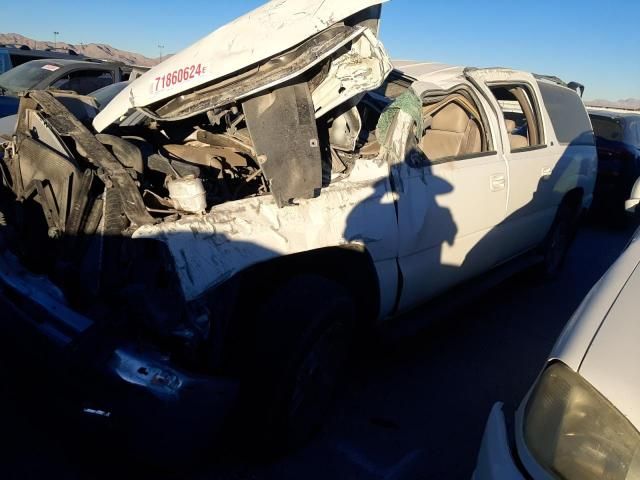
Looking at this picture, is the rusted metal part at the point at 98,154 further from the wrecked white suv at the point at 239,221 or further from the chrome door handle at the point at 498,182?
the chrome door handle at the point at 498,182

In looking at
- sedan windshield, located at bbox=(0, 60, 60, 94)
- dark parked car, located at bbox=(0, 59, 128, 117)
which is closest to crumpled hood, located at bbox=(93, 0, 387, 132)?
dark parked car, located at bbox=(0, 59, 128, 117)

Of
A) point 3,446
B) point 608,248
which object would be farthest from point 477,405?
point 608,248

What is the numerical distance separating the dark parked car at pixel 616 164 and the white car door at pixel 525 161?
382cm

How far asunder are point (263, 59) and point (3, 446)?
2277mm

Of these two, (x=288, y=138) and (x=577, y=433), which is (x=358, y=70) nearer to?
(x=288, y=138)

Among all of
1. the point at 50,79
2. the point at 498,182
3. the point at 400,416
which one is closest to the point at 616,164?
the point at 498,182

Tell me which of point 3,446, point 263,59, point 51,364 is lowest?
point 3,446

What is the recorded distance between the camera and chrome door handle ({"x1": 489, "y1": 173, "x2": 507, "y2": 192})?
3.80 m

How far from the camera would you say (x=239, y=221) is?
245cm

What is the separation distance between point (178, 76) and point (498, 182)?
232 centimetres

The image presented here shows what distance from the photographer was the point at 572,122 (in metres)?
5.33

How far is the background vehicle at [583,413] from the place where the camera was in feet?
4.90

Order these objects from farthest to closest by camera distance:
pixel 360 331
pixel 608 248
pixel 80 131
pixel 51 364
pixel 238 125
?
pixel 608 248
pixel 238 125
pixel 360 331
pixel 80 131
pixel 51 364

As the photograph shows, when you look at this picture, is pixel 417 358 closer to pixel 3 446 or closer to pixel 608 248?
pixel 3 446
